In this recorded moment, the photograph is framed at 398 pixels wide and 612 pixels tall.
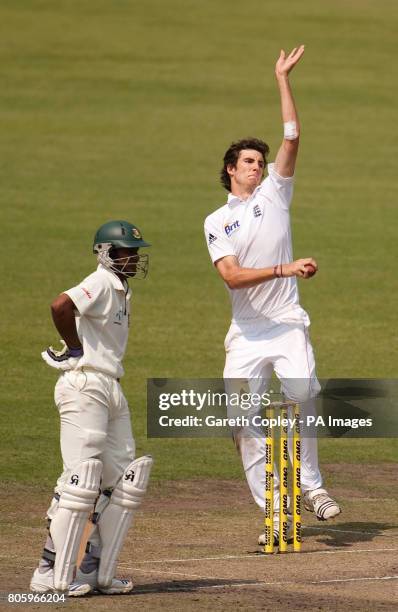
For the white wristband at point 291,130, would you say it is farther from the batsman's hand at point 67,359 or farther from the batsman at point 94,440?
the batsman's hand at point 67,359

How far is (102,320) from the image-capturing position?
7480 mm

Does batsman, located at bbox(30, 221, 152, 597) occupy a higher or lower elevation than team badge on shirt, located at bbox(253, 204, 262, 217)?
lower

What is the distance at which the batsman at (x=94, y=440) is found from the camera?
284 inches

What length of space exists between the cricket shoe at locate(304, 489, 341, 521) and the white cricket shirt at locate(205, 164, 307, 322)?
1139 millimetres

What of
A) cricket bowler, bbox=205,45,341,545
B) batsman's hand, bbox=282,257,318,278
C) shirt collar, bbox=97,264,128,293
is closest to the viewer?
shirt collar, bbox=97,264,128,293

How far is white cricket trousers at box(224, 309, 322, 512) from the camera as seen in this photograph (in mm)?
9016

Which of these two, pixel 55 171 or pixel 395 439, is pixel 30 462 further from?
pixel 55 171

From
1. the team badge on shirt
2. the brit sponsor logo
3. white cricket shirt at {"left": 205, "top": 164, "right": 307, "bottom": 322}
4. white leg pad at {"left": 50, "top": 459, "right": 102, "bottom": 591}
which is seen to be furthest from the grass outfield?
white leg pad at {"left": 50, "top": 459, "right": 102, "bottom": 591}

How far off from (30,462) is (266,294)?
3.07 metres

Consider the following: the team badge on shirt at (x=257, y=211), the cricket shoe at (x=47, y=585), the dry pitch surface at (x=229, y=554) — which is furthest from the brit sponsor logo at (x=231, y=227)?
the cricket shoe at (x=47, y=585)

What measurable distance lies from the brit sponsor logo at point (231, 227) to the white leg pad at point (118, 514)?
87.7 inches

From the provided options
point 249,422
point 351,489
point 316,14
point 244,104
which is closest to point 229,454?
point 351,489

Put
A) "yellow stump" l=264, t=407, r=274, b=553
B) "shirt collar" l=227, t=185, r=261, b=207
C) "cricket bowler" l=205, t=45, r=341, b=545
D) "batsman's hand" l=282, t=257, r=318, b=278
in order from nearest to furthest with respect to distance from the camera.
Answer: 1. "batsman's hand" l=282, t=257, r=318, b=278
2. "yellow stump" l=264, t=407, r=274, b=553
3. "cricket bowler" l=205, t=45, r=341, b=545
4. "shirt collar" l=227, t=185, r=261, b=207

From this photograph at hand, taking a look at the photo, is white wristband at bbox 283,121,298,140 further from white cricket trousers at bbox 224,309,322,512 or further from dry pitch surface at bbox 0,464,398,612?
dry pitch surface at bbox 0,464,398,612
